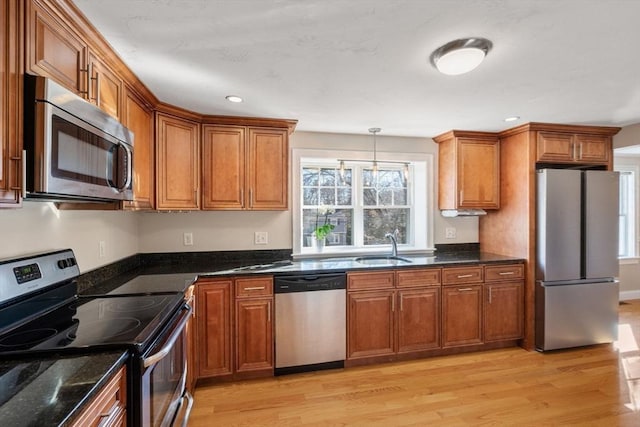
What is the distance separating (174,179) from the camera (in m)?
2.66

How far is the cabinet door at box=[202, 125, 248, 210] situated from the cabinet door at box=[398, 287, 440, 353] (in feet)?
5.70

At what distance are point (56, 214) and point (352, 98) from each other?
6.60ft

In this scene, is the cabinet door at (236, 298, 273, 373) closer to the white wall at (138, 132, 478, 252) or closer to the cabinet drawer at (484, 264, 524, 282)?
the white wall at (138, 132, 478, 252)

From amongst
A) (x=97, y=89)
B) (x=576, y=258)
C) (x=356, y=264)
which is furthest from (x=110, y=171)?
(x=576, y=258)

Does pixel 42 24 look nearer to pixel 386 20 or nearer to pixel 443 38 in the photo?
pixel 386 20

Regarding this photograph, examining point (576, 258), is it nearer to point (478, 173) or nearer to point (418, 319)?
point (478, 173)

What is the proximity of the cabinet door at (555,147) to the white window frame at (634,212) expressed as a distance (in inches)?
94.9

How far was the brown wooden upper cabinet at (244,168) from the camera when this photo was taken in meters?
2.87

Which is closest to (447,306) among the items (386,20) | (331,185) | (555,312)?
(555,312)

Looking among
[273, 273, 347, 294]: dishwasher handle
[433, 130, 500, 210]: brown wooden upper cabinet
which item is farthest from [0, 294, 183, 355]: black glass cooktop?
[433, 130, 500, 210]: brown wooden upper cabinet

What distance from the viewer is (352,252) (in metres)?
3.58

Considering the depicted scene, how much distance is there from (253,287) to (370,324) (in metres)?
1.07

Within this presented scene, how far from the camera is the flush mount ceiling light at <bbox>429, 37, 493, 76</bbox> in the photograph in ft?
5.26

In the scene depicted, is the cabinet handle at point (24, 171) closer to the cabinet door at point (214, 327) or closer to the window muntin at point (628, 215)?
the cabinet door at point (214, 327)
